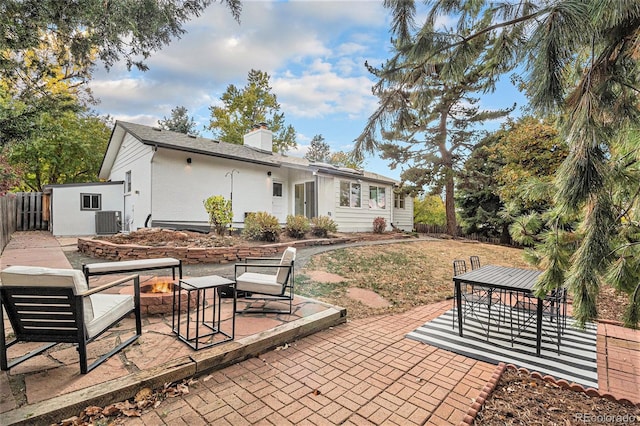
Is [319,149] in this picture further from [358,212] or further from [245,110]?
[358,212]

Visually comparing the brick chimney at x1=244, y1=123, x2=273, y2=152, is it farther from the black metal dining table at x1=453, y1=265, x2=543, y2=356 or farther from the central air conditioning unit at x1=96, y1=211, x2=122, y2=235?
the black metal dining table at x1=453, y1=265, x2=543, y2=356

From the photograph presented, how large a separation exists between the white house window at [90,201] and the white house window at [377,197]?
43.8 ft

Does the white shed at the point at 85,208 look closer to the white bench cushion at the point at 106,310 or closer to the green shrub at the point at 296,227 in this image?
the green shrub at the point at 296,227

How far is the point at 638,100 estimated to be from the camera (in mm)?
2127

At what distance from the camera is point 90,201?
43.4ft

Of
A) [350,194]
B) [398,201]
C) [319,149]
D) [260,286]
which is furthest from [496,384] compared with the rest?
[319,149]

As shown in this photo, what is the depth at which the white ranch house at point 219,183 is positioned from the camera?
10.8 meters

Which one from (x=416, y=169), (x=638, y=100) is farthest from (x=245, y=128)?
(x=638, y=100)

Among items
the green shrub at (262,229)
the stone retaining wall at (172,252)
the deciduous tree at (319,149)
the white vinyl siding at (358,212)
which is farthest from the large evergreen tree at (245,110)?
the stone retaining wall at (172,252)

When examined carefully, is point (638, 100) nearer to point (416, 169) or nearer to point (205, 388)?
point (205, 388)

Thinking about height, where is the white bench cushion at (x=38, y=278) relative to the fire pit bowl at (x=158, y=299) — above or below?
above

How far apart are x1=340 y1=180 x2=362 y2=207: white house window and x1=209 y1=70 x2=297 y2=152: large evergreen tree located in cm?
1464

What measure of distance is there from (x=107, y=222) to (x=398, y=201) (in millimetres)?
16003

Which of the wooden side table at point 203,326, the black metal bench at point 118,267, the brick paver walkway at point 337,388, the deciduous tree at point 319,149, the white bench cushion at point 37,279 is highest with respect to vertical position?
the deciduous tree at point 319,149
